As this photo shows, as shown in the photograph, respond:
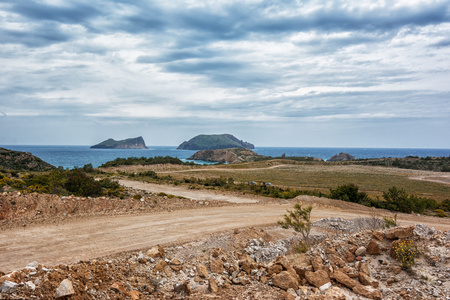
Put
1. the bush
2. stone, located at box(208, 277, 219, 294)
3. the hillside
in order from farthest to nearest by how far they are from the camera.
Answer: the hillside
the bush
stone, located at box(208, 277, 219, 294)

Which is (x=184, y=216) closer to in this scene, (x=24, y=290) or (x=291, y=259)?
(x=291, y=259)

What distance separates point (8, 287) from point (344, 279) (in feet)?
28.4

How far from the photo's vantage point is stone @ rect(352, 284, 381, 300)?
8.01 metres

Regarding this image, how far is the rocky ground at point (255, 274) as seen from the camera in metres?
6.89

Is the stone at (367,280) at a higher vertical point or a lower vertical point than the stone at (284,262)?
lower

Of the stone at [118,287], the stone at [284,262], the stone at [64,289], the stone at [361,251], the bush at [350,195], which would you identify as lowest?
the bush at [350,195]

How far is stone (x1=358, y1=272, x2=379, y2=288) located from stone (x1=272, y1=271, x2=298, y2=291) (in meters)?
2.18

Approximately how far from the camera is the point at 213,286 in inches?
317

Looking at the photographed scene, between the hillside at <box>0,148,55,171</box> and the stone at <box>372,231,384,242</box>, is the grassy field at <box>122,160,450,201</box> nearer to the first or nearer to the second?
the hillside at <box>0,148,55,171</box>

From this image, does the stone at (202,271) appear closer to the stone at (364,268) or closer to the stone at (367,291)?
the stone at (367,291)

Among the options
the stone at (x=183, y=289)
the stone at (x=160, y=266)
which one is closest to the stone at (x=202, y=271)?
the stone at (x=183, y=289)

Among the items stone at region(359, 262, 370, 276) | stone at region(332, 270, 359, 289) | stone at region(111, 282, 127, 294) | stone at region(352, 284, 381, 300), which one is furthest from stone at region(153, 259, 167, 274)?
stone at region(359, 262, 370, 276)

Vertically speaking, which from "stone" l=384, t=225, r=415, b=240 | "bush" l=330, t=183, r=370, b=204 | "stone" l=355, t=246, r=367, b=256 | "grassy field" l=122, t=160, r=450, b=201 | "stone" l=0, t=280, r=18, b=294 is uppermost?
"stone" l=384, t=225, r=415, b=240

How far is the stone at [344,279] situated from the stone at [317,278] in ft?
0.88
